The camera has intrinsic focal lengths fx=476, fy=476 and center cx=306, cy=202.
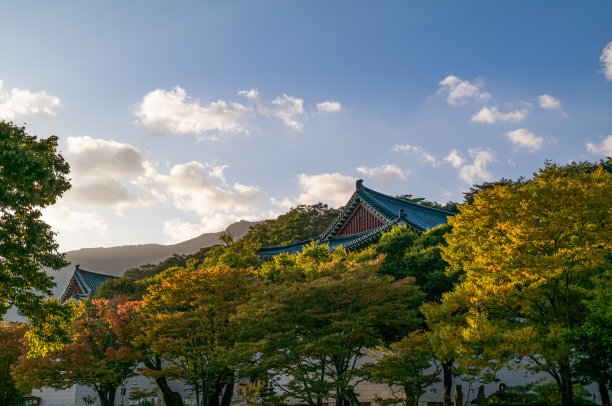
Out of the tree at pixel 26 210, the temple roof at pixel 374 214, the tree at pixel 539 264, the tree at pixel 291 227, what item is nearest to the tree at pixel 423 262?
the tree at pixel 539 264

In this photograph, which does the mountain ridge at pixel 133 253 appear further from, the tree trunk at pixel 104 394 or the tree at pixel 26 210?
the tree at pixel 26 210

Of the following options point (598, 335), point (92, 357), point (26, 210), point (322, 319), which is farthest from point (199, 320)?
point (598, 335)

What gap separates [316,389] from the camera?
15.2 m

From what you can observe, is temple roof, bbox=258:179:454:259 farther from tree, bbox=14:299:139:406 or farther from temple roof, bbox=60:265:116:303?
temple roof, bbox=60:265:116:303

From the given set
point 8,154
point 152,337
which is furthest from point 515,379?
point 8,154

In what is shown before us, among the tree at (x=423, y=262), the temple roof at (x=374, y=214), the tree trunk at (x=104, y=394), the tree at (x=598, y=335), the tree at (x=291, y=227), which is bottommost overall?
the tree trunk at (x=104, y=394)

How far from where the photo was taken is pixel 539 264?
41.7 feet

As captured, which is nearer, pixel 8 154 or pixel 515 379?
pixel 8 154

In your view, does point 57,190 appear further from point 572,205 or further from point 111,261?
point 111,261

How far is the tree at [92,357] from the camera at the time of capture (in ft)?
72.0

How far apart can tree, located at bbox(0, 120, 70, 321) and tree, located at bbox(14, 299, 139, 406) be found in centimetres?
727

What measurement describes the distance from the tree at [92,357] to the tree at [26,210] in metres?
7.27

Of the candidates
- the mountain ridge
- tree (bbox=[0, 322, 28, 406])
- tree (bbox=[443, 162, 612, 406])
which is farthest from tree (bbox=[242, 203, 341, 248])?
the mountain ridge

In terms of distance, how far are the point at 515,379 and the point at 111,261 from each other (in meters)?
159
